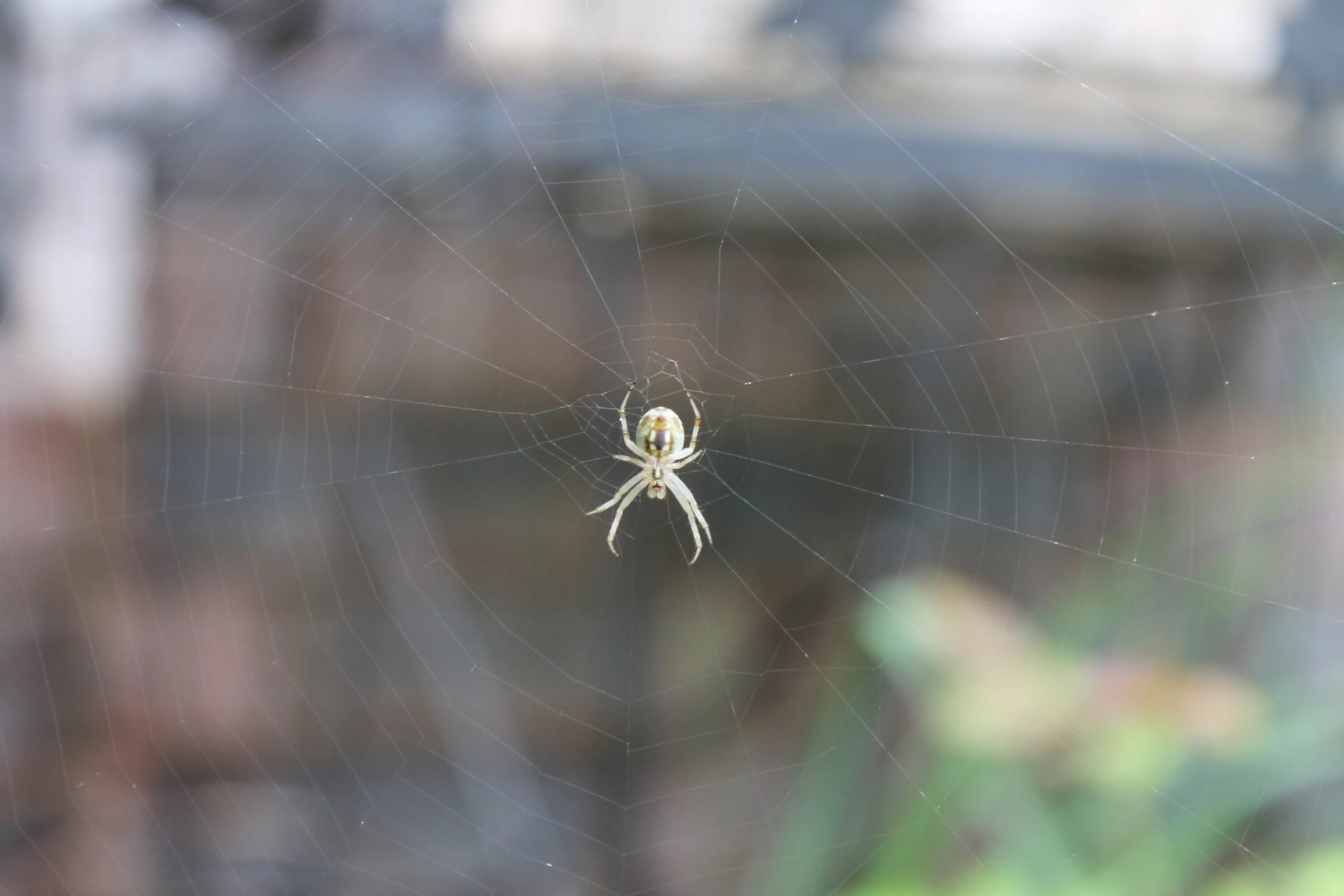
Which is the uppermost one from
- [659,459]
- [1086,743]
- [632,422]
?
[632,422]

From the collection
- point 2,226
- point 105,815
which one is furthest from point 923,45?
point 105,815

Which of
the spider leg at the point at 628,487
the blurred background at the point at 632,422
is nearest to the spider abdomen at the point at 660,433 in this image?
the spider leg at the point at 628,487

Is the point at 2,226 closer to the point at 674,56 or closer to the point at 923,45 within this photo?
the point at 674,56

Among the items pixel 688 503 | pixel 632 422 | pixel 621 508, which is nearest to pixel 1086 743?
pixel 688 503

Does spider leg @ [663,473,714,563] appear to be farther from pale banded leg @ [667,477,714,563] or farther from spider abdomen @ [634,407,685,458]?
spider abdomen @ [634,407,685,458]

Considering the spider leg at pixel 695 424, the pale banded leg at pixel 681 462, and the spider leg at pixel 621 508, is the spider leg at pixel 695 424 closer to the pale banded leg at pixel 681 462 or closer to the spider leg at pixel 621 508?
the pale banded leg at pixel 681 462

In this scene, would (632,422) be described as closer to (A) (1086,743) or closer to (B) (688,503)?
(B) (688,503)

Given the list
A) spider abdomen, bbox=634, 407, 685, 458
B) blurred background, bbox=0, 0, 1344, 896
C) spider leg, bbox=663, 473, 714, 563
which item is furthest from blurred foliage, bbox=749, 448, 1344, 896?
spider abdomen, bbox=634, 407, 685, 458

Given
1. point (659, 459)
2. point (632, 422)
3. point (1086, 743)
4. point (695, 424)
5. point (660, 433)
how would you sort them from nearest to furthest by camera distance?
point (1086, 743) → point (660, 433) → point (659, 459) → point (632, 422) → point (695, 424)

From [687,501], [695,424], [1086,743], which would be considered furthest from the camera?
[695,424]
